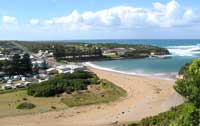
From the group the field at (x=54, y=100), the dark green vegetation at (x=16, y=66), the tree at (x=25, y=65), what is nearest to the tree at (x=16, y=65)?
the dark green vegetation at (x=16, y=66)

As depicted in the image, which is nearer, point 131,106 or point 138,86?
point 131,106

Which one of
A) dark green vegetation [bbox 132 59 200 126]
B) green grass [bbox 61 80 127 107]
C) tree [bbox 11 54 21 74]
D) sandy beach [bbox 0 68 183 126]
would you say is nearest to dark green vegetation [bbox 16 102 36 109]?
sandy beach [bbox 0 68 183 126]

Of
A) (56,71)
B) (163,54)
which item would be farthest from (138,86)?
(163,54)

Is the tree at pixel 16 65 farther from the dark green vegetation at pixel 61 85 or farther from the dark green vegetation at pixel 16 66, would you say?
the dark green vegetation at pixel 61 85

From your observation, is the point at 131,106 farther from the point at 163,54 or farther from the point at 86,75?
the point at 163,54

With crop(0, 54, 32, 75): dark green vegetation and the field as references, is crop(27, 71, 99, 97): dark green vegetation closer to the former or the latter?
the field

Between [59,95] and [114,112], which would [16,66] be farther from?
[114,112]
